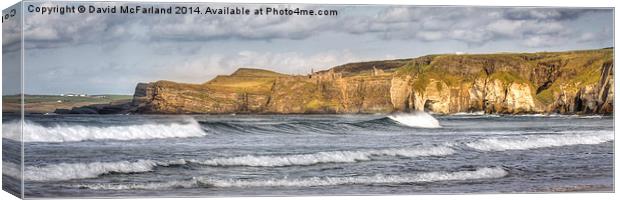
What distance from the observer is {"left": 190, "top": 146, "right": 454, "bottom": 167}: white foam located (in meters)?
18.0

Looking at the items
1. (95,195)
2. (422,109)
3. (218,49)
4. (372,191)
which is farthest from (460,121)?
(95,195)

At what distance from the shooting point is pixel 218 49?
18.2 metres

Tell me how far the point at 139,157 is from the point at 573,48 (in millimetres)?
6675

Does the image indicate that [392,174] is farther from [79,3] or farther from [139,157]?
[79,3]

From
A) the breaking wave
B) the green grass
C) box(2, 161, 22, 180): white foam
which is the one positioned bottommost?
the breaking wave

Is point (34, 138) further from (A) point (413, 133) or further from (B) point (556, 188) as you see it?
(B) point (556, 188)

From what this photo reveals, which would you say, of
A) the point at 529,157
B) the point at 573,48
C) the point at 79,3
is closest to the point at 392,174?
the point at 529,157

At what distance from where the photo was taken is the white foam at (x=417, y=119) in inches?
738

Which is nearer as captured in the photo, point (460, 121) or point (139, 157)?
point (139, 157)

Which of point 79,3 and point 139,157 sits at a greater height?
point 79,3

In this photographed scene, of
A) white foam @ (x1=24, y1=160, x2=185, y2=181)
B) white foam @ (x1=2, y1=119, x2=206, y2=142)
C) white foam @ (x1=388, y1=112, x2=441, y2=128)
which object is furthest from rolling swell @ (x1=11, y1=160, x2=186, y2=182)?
white foam @ (x1=388, y1=112, x2=441, y2=128)

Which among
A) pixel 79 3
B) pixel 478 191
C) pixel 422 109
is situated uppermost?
pixel 79 3

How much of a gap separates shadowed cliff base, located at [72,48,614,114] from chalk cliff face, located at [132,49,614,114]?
1cm

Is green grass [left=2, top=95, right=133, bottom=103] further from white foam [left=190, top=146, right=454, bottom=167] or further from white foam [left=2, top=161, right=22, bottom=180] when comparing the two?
white foam [left=190, top=146, right=454, bottom=167]
